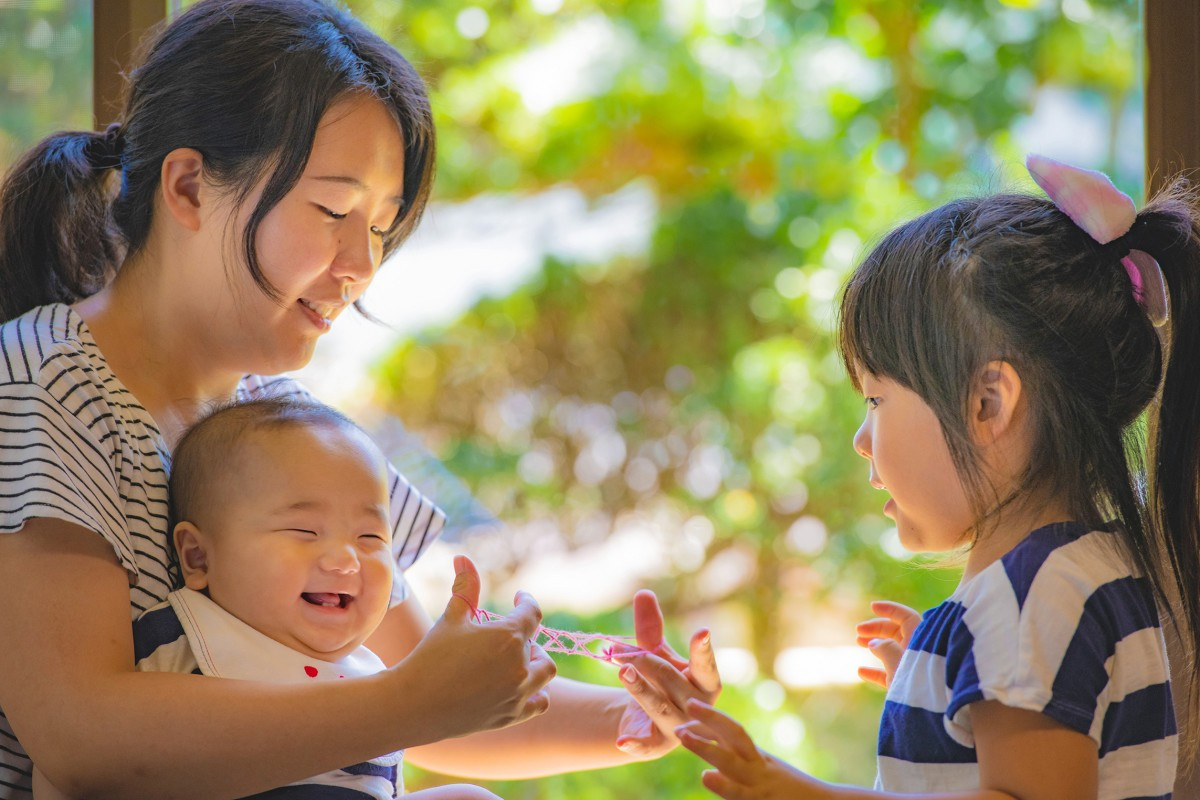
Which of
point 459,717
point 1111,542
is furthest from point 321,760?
point 1111,542

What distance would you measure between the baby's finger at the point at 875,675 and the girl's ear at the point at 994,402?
0.34m

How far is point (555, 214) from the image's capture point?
3.44 meters

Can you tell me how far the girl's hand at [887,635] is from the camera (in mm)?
1252

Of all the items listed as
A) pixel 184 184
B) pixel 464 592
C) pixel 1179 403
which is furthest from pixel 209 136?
pixel 1179 403

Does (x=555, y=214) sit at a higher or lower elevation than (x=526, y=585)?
higher

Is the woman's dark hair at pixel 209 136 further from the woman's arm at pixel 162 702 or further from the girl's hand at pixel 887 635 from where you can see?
the girl's hand at pixel 887 635

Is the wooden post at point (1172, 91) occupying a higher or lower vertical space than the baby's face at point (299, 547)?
higher

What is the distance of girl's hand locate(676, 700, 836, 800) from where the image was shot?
0.94 metres

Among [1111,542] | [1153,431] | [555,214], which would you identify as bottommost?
[1111,542]

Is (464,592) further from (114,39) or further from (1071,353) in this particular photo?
(114,39)

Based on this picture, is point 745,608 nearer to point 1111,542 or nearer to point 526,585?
point 526,585

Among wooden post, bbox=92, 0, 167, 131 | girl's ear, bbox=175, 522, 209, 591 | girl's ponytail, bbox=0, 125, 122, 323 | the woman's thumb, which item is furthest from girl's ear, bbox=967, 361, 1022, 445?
wooden post, bbox=92, 0, 167, 131

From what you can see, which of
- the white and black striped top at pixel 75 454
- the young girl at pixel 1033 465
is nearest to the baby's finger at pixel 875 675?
the young girl at pixel 1033 465

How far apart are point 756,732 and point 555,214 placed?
1.59 m
